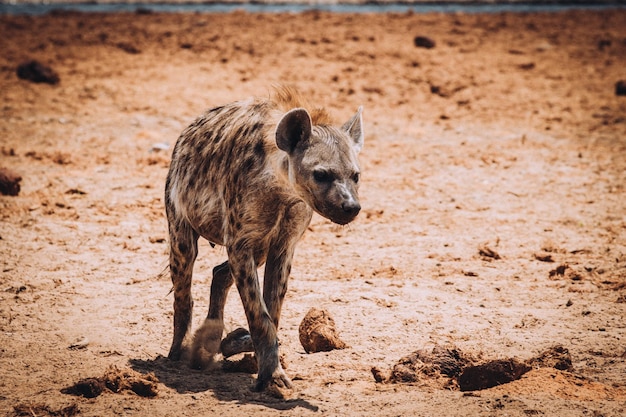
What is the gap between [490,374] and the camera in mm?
3885

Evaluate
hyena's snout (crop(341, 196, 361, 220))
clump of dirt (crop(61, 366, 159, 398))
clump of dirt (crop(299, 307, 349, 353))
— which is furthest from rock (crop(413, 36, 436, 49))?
clump of dirt (crop(61, 366, 159, 398))

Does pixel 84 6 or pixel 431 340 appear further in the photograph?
pixel 84 6

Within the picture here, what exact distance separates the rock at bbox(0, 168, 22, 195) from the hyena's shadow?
11.3ft

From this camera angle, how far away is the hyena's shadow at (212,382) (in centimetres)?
384

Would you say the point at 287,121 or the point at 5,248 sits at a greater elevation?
the point at 287,121

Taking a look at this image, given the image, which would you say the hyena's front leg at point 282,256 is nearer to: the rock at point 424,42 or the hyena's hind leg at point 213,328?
the hyena's hind leg at point 213,328

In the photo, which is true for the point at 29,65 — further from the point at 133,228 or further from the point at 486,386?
the point at 486,386

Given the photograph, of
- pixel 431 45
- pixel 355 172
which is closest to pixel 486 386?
pixel 355 172

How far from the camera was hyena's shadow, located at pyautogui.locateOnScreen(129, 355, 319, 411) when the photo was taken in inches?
151

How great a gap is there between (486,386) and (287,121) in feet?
5.17

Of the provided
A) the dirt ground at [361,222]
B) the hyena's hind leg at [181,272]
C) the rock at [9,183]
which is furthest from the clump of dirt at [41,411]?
the rock at [9,183]

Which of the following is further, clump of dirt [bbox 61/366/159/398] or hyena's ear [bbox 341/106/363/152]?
hyena's ear [bbox 341/106/363/152]

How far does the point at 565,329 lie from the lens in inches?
193

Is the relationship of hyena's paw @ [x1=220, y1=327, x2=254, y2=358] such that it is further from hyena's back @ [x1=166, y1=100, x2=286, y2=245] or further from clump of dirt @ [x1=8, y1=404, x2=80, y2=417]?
clump of dirt @ [x1=8, y1=404, x2=80, y2=417]
